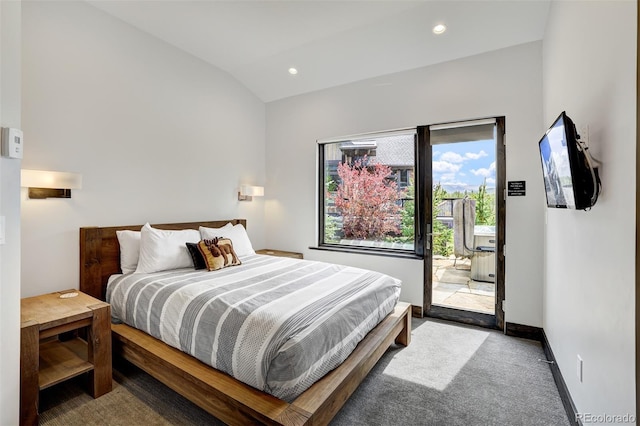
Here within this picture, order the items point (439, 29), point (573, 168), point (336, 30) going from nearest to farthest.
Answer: point (573, 168) < point (439, 29) < point (336, 30)

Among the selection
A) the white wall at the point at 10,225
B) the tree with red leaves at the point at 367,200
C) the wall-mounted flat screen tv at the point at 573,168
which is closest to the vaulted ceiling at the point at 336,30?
the tree with red leaves at the point at 367,200

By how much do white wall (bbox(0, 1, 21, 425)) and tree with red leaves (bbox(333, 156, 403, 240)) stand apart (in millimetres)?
3419

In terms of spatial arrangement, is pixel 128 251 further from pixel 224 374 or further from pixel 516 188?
pixel 516 188

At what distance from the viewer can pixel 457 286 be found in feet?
12.6

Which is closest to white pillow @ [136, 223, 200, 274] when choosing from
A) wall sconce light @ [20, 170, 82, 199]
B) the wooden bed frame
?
the wooden bed frame

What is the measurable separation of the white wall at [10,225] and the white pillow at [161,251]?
1.22 m

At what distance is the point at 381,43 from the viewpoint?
11.1 feet

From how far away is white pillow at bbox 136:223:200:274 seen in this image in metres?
2.83

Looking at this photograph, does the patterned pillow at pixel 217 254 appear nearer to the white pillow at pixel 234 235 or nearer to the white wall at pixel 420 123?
the white pillow at pixel 234 235

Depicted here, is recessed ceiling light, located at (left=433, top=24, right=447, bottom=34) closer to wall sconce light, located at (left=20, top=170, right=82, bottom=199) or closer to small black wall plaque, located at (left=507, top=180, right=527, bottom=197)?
small black wall plaque, located at (left=507, top=180, right=527, bottom=197)

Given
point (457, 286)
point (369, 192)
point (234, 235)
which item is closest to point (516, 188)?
point (457, 286)

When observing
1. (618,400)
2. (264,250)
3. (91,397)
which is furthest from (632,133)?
(264,250)

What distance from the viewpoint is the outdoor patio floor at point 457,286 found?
3682mm

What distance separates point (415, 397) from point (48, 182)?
10.7 ft
